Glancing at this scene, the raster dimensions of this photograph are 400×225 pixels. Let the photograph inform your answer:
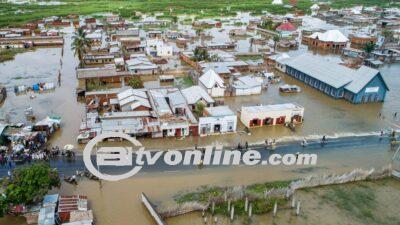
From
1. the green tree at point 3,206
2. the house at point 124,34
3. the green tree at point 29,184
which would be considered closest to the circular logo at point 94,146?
the green tree at point 29,184

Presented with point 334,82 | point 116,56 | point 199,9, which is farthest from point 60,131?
point 199,9

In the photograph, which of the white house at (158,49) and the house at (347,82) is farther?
the white house at (158,49)

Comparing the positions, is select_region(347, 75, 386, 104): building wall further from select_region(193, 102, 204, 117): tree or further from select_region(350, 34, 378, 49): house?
select_region(350, 34, 378, 49): house

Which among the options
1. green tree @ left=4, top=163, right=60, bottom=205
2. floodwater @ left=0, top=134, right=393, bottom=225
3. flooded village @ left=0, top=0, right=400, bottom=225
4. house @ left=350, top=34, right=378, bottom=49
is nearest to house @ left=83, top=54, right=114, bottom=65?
flooded village @ left=0, top=0, right=400, bottom=225

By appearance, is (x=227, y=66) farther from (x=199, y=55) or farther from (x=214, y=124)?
(x=214, y=124)

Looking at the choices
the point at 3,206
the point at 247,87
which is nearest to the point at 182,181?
the point at 3,206

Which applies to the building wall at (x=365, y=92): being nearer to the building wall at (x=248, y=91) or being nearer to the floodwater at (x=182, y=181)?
the building wall at (x=248, y=91)

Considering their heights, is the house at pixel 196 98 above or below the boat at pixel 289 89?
above

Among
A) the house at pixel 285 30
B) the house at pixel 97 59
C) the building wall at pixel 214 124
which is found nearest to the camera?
the building wall at pixel 214 124
